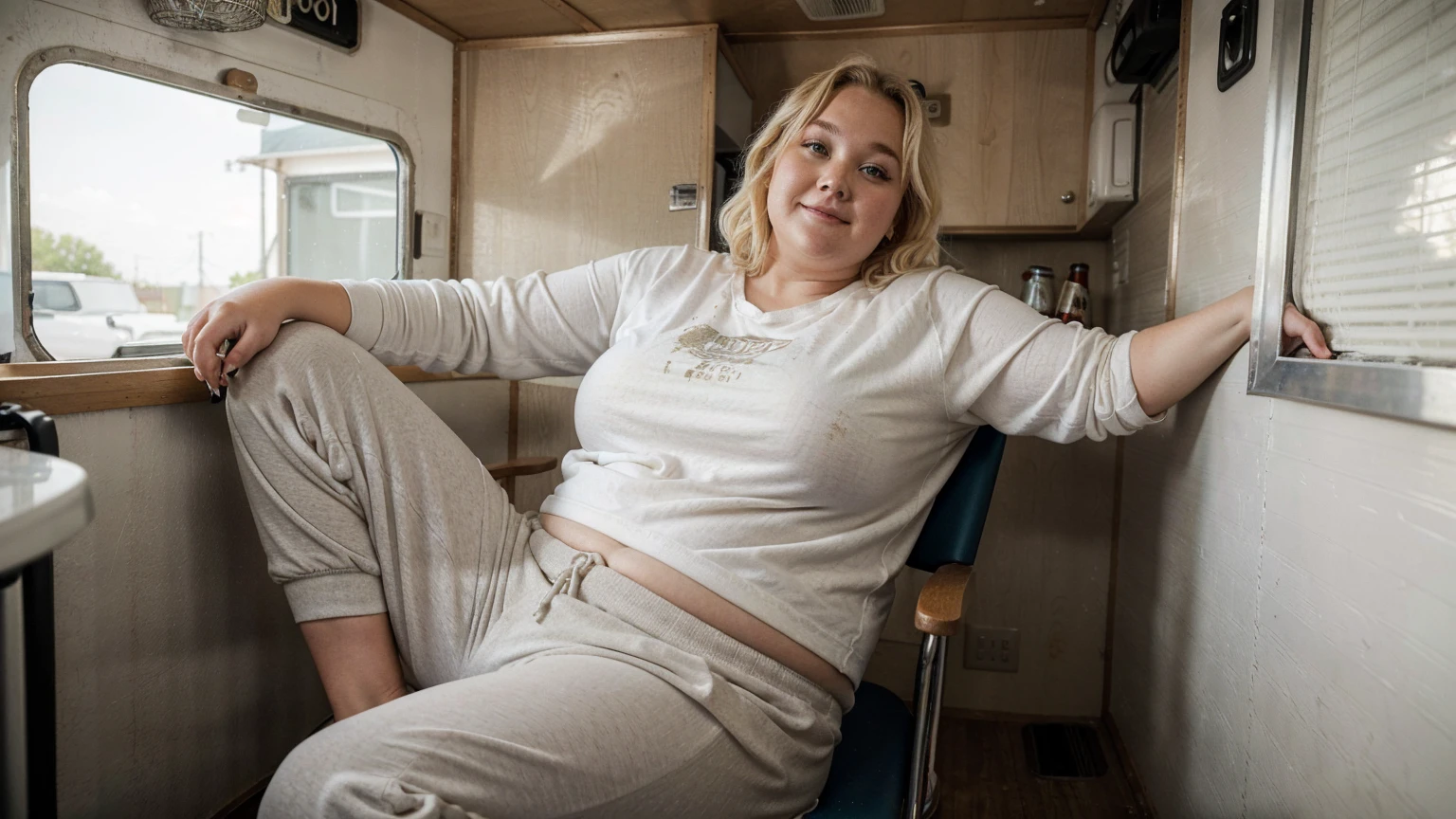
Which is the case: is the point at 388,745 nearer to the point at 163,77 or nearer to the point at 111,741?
the point at 111,741

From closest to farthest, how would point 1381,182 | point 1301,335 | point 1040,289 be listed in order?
point 1381,182 → point 1301,335 → point 1040,289

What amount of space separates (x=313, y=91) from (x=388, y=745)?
1650 mm

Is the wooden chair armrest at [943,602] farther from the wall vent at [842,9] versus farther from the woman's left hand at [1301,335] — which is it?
the wall vent at [842,9]

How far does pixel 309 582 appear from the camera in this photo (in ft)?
3.84

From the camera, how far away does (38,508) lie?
548 millimetres

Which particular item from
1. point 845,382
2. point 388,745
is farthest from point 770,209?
point 388,745

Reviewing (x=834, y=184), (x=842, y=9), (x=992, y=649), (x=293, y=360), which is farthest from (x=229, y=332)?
(x=992, y=649)

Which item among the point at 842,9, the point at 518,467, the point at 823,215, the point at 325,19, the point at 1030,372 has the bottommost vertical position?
the point at 518,467

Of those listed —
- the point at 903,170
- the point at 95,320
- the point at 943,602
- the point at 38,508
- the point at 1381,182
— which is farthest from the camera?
the point at 95,320

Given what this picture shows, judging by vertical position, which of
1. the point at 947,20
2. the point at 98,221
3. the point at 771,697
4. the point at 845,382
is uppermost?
the point at 947,20

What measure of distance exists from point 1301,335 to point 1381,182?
202 millimetres

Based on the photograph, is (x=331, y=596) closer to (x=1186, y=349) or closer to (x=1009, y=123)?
(x=1186, y=349)

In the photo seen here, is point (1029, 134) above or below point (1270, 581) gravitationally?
above

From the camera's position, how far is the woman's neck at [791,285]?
148 centimetres
